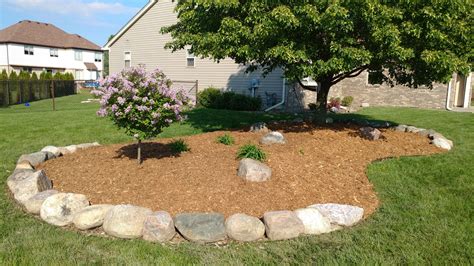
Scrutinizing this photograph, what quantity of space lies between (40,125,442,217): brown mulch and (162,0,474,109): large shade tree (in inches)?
64.6

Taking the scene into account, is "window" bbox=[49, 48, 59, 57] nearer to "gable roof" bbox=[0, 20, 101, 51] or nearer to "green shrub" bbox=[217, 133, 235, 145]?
"gable roof" bbox=[0, 20, 101, 51]

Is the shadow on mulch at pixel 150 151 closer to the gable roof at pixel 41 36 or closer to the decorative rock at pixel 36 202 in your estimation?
the decorative rock at pixel 36 202

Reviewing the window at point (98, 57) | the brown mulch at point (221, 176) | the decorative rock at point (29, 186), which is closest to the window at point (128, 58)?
the brown mulch at point (221, 176)

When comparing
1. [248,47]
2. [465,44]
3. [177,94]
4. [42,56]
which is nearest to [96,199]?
[177,94]

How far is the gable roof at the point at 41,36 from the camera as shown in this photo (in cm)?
4359

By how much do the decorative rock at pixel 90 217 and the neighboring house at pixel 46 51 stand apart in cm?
4547

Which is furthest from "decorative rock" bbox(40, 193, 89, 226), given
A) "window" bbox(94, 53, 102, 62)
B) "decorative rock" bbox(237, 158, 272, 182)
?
"window" bbox(94, 53, 102, 62)

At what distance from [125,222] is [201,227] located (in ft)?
2.78

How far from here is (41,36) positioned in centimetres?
4609

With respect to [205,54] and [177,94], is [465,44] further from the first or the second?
[177,94]

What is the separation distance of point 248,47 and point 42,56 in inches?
1818

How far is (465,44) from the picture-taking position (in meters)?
7.05

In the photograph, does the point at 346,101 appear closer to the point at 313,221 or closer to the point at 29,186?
the point at 313,221

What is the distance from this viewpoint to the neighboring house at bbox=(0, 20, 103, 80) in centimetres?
4294
